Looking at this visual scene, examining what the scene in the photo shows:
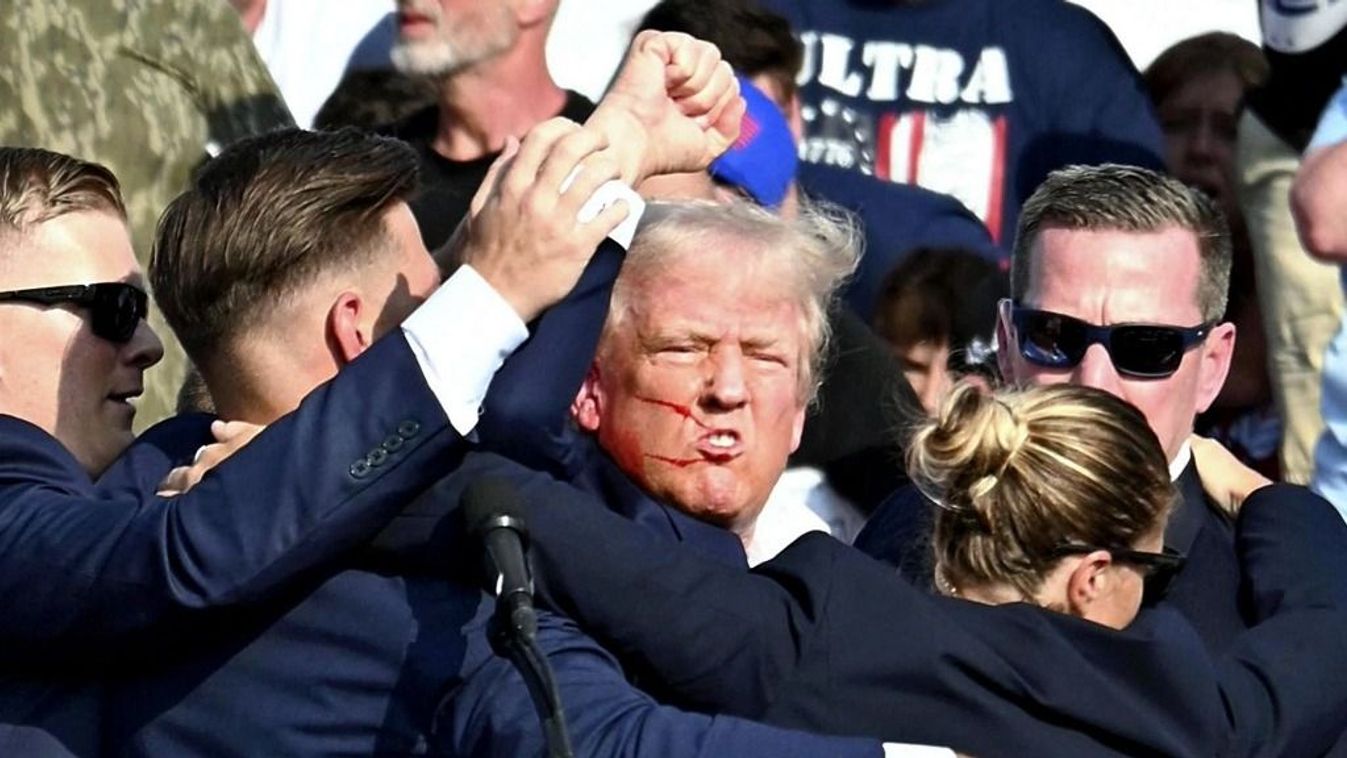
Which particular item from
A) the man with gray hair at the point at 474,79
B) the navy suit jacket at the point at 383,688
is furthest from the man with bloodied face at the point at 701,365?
the man with gray hair at the point at 474,79

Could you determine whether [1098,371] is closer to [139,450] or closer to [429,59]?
[139,450]

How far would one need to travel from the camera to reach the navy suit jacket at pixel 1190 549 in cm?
389

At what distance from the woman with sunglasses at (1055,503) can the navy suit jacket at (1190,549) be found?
0.83 ft

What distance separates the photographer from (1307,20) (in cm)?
549

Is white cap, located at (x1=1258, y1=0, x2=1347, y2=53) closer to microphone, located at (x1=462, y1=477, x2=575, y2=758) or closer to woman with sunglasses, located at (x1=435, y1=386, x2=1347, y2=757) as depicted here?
woman with sunglasses, located at (x1=435, y1=386, x2=1347, y2=757)

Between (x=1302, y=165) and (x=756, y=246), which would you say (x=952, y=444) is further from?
(x=1302, y=165)

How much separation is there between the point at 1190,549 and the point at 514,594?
4.59ft

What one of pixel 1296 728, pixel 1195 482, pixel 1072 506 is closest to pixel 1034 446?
pixel 1072 506

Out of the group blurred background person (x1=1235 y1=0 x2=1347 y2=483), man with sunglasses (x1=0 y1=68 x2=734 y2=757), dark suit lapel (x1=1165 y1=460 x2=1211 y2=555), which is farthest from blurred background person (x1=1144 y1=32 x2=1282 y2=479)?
man with sunglasses (x1=0 y1=68 x2=734 y2=757)

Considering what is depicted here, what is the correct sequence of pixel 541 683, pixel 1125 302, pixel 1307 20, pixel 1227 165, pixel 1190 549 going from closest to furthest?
1. pixel 541 683
2. pixel 1190 549
3. pixel 1125 302
4. pixel 1307 20
5. pixel 1227 165

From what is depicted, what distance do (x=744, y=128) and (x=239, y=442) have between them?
1.77 meters

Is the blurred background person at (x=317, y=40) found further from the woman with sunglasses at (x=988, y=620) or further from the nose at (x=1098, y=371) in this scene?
the woman with sunglasses at (x=988, y=620)

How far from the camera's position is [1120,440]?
3482 millimetres

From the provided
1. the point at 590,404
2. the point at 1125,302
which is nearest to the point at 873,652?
the point at 590,404
